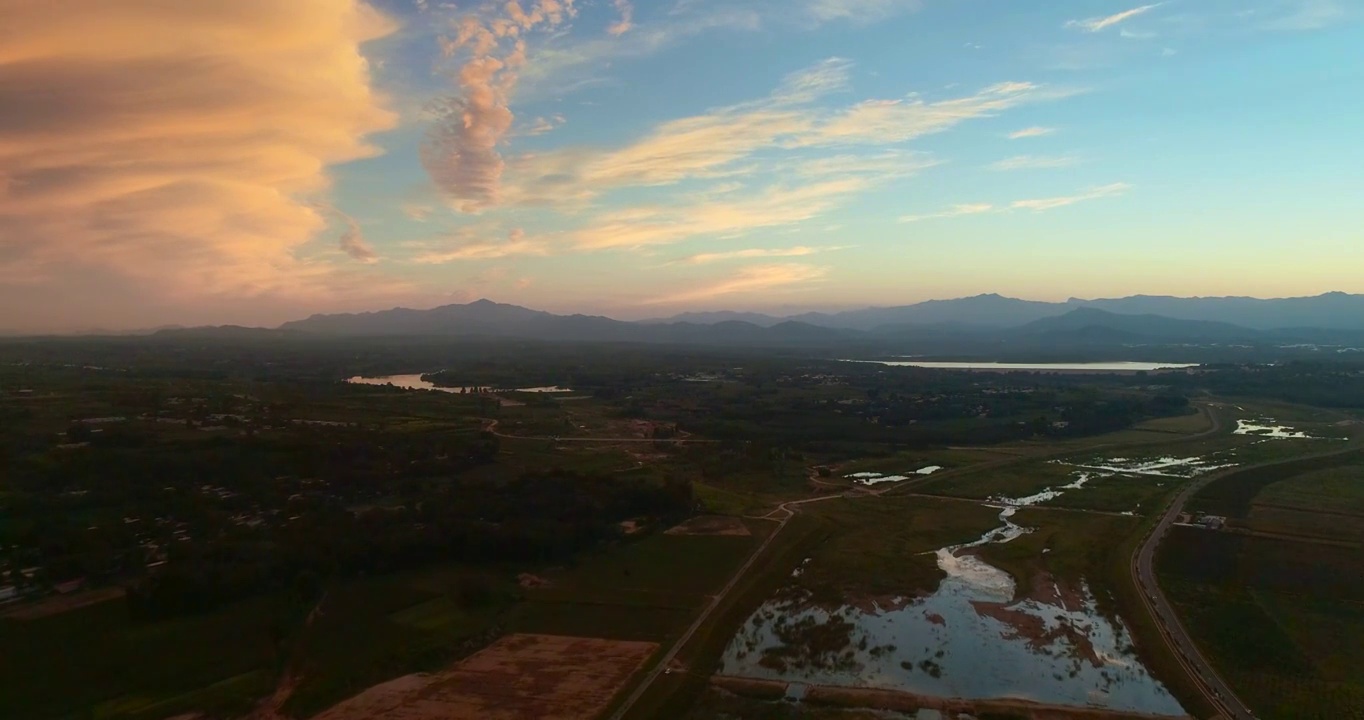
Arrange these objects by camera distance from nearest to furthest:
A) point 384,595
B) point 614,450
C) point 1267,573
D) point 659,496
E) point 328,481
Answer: point 384,595
point 1267,573
point 659,496
point 328,481
point 614,450

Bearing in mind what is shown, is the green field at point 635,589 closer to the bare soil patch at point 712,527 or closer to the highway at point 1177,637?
the bare soil patch at point 712,527

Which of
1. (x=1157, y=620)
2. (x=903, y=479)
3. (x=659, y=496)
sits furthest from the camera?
(x=903, y=479)

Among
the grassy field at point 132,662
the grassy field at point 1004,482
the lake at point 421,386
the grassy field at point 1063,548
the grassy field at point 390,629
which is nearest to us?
the grassy field at point 132,662

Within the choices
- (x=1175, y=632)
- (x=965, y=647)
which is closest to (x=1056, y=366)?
(x=1175, y=632)

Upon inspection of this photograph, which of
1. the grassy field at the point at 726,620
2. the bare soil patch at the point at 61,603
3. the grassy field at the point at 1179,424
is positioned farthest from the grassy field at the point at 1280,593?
the bare soil patch at the point at 61,603

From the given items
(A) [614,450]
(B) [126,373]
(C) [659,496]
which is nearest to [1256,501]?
(C) [659,496]

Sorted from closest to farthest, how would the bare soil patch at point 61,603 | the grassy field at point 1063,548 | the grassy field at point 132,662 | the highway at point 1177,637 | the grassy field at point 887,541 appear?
the grassy field at point 132,662
the highway at point 1177,637
the bare soil patch at point 61,603
the grassy field at point 887,541
the grassy field at point 1063,548

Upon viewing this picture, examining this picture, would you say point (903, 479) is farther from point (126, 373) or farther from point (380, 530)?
point (126, 373)

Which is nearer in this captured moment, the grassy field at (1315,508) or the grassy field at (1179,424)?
the grassy field at (1315,508)
